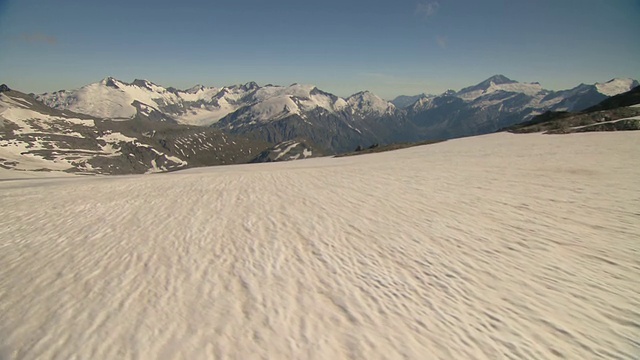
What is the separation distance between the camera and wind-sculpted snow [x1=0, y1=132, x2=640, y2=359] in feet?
16.7

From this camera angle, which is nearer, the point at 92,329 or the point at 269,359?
the point at 269,359

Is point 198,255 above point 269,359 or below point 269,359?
above

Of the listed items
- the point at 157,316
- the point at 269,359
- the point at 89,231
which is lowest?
the point at 269,359

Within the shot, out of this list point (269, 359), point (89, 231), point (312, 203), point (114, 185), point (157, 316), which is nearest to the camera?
point (269, 359)

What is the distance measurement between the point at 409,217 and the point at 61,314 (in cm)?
1038

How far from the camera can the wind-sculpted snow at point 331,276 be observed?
5.10 metres

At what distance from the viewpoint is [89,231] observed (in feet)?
35.3

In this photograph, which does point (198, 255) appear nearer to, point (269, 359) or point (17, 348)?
point (17, 348)

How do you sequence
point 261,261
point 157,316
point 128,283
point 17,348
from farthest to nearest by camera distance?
point 261,261, point 128,283, point 157,316, point 17,348

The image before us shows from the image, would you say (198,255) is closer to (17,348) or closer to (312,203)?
(17,348)

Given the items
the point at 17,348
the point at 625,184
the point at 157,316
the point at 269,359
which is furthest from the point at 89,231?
the point at 625,184

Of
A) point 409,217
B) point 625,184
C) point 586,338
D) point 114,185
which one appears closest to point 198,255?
point 409,217

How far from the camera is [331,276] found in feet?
23.9

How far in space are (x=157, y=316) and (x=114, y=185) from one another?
710 inches
